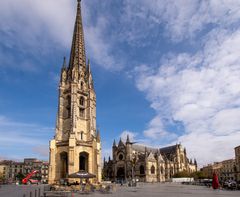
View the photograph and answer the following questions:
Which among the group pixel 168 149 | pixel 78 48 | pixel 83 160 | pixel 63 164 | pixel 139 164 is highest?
pixel 78 48

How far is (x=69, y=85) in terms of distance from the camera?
2335 inches

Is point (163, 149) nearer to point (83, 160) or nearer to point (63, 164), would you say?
point (83, 160)

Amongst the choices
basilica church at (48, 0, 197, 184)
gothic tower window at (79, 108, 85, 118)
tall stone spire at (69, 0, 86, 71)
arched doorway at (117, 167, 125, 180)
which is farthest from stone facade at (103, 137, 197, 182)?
tall stone spire at (69, 0, 86, 71)

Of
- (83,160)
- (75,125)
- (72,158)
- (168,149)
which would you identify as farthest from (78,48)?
(168,149)

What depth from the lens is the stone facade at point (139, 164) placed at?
91.8 m

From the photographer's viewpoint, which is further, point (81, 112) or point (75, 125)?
point (81, 112)

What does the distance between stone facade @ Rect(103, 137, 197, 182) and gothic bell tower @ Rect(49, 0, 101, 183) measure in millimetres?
34316

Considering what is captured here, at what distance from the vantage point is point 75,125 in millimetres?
53438

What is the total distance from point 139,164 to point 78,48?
161ft

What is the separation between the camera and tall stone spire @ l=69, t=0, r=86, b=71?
63.4m

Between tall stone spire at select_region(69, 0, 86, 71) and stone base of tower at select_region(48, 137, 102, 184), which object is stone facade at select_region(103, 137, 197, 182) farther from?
tall stone spire at select_region(69, 0, 86, 71)

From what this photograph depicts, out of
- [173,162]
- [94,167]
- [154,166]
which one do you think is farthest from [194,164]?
[94,167]

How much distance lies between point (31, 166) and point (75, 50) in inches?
3285

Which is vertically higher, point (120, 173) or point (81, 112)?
point (81, 112)
